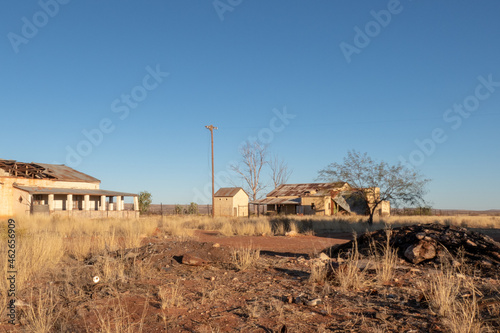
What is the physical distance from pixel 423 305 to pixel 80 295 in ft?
16.9

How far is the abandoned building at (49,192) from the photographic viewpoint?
31125mm

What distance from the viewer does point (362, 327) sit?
470cm

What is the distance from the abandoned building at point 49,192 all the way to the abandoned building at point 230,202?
44.5 ft

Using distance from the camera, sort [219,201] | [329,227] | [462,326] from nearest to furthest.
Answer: [462,326], [329,227], [219,201]

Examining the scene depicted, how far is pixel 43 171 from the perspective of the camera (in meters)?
36.5

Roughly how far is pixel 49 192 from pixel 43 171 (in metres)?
5.52

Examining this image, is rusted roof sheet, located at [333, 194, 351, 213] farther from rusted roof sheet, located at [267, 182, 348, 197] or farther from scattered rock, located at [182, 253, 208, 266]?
scattered rock, located at [182, 253, 208, 266]

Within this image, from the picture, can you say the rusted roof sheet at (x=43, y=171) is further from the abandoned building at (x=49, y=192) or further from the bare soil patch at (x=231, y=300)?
the bare soil patch at (x=231, y=300)

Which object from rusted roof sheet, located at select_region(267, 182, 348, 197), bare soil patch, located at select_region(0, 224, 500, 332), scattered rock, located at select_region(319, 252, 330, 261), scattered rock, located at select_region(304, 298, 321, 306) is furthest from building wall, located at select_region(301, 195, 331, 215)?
scattered rock, located at select_region(304, 298, 321, 306)

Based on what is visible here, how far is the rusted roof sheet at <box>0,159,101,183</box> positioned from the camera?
33.5 meters

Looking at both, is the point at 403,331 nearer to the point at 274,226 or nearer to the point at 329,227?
the point at 274,226

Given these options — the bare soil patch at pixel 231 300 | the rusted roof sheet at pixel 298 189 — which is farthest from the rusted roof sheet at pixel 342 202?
the bare soil patch at pixel 231 300

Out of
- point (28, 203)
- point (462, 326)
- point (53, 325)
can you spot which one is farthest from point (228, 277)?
point (28, 203)

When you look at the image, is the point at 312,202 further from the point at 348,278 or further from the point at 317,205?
the point at 348,278
